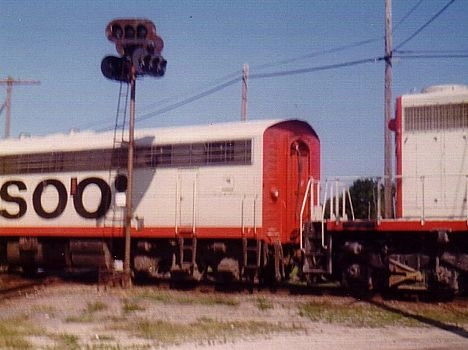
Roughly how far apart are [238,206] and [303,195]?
1953 mm

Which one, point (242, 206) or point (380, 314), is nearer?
point (380, 314)

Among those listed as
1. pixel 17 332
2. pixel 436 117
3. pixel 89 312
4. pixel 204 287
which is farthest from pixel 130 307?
pixel 436 117

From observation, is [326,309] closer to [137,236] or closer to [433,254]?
[433,254]

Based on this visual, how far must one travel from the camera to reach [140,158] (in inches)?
669

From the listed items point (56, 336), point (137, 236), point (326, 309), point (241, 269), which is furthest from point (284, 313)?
point (137, 236)

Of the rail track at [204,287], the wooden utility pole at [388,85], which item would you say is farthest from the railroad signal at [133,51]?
the wooden utility pole at [388,85]

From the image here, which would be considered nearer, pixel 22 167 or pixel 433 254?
pixel 433 254

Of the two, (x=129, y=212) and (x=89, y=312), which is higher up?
(x=129, y=212)

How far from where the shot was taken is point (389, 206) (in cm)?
1464

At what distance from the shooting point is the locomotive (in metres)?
13.7

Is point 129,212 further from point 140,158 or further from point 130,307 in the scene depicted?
point 130,307

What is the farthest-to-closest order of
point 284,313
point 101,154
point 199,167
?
point 101,154 → point 199,167 → point 284,313

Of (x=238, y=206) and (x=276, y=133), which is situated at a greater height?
(x=276, y=133)

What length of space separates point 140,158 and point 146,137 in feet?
1.99
